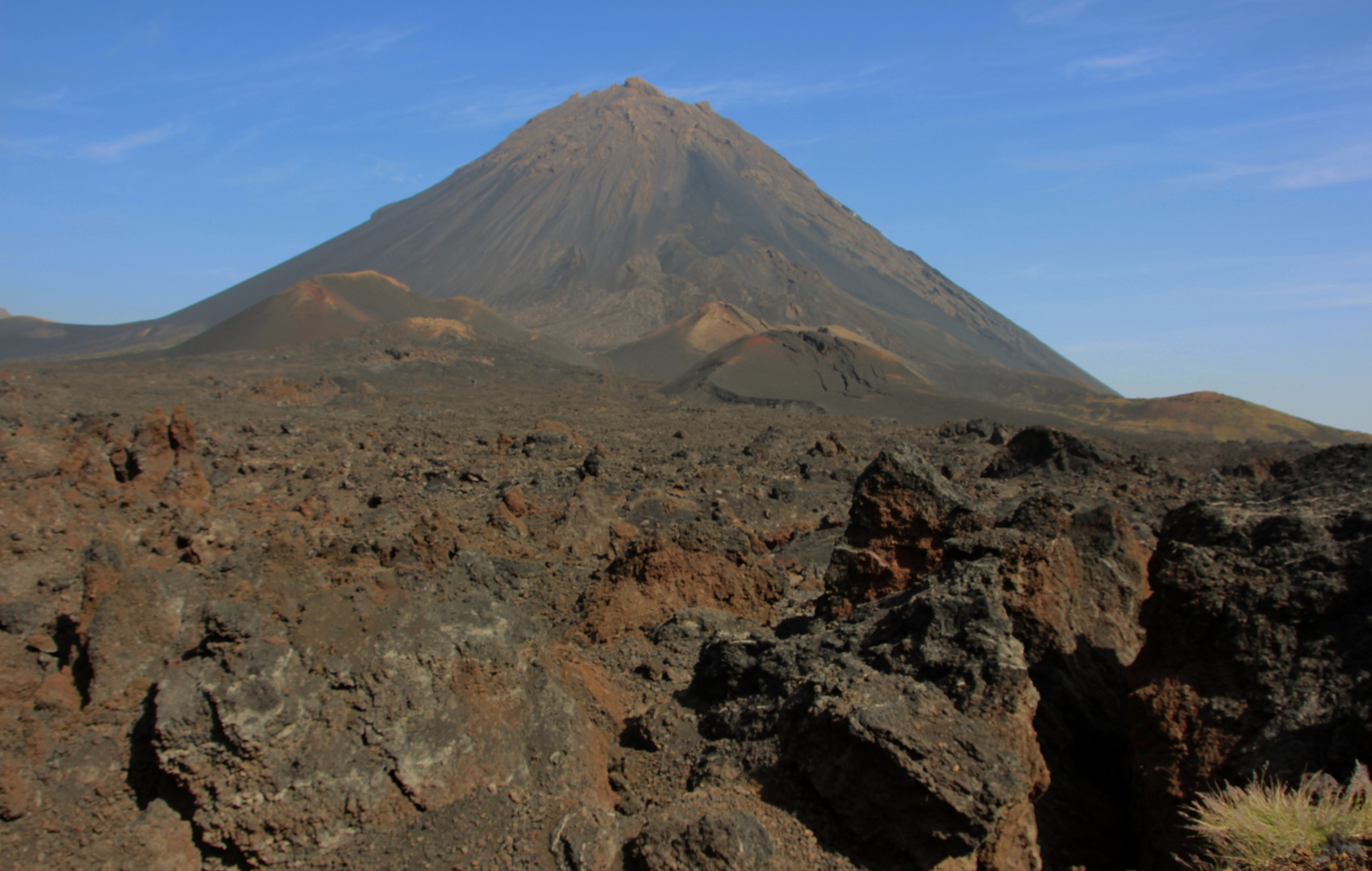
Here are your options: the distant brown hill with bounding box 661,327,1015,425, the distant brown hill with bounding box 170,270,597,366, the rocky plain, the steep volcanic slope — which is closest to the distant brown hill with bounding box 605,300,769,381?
the distant brown hill with bounding box 170,270,597,366

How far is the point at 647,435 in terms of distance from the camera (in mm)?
21203

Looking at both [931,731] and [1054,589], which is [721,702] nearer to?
[931,731]

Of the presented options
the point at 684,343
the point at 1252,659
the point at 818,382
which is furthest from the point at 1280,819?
the point at 684,343

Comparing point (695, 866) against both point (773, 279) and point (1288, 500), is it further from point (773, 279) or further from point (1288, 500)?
point (773, 279)

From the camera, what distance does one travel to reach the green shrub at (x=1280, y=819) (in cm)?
236

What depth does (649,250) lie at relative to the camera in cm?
7825

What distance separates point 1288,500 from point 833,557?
2.49m

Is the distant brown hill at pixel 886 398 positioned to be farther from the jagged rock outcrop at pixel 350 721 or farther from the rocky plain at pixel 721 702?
the jagged rock outcrop at pixel 350 721

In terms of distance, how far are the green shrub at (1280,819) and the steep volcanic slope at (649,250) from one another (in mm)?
55965

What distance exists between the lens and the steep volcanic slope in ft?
228

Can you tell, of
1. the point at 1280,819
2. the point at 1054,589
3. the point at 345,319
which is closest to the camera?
the point at 1280,819

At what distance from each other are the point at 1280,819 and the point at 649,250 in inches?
3075

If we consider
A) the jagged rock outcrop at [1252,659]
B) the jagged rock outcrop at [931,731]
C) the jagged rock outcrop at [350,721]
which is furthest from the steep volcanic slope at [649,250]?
the jagged rock outcrop at [350,721]

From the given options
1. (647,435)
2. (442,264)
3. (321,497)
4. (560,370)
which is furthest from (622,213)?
(321,497)
